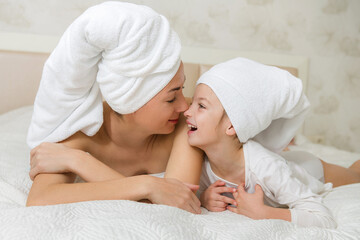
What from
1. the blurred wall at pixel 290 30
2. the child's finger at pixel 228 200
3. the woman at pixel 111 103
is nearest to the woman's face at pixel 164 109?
the woman at pixel 111 103

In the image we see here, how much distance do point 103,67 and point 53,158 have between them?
0.36 m

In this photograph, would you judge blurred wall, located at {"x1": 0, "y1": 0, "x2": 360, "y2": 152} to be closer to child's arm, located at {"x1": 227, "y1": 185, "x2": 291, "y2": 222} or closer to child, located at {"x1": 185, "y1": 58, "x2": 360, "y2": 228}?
child, located at {"x1": 185, "y1": 58, "x2": 360, "y2": 228}

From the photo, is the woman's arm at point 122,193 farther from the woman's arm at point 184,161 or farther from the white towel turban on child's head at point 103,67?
the white towel turban on child's head at point 103,67

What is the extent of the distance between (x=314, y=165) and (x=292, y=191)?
471 mm

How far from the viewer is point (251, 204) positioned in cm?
123

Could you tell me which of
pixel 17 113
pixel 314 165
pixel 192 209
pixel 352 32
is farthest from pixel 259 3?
pixel 192 209

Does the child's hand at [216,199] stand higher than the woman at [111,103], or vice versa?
the woman at [111,103]

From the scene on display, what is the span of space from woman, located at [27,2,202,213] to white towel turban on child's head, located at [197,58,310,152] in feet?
0.52

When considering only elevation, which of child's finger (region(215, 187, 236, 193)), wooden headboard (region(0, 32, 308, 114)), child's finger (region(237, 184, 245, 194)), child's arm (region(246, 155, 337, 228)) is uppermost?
child's arm (region(246, 155, 337, 228))

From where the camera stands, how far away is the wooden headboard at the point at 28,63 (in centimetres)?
274

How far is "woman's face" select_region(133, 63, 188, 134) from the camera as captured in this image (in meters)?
1.36

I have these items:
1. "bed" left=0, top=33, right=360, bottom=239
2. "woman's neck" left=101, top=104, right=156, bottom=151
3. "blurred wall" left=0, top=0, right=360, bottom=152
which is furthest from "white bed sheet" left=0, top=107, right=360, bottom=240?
"blurred wall" left=0, top=0, right=360, bottom=152

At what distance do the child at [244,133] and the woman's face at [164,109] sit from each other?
0.19 ft

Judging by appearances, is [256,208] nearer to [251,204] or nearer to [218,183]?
[251,204]
